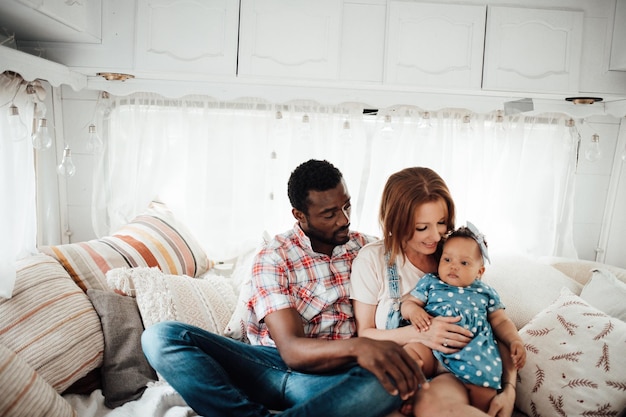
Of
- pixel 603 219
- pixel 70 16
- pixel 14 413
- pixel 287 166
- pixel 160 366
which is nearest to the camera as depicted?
pixel 14 413

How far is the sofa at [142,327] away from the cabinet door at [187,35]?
0.76 m

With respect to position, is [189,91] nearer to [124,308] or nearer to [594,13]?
[124,308]

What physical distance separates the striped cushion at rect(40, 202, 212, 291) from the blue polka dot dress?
1.08 m

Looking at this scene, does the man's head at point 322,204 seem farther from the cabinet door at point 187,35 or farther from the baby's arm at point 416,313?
the cabinet door at point 187,35

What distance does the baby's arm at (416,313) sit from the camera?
152 cm

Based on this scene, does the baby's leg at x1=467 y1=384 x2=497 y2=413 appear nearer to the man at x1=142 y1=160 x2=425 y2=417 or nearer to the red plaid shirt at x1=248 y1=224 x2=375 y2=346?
the man at x1=142 y1=160 x2=425 y2=417

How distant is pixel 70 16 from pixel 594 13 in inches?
77.4

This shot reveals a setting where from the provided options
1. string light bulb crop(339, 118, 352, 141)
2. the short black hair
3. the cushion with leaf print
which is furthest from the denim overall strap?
string light bulb crop(339, 118, 352, 141)

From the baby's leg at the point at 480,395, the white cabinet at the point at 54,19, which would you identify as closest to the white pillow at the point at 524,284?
the baby's leg at the point at 480,395

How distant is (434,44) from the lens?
1964 millimetres

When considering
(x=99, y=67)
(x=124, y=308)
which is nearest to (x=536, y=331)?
(x=124, y=308)

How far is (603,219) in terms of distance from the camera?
8.57 ft

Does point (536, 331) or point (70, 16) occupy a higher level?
point (70, 16)

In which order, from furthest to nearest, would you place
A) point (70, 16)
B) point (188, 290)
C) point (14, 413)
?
point (188, 290), point (70, 16), point (14, 413)
